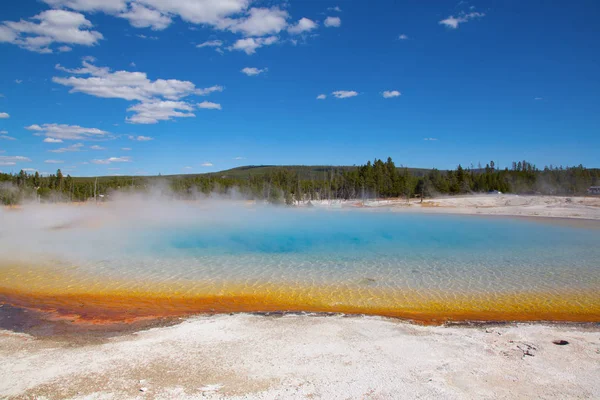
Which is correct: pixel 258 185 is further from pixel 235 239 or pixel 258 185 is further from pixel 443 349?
pixel 443 349

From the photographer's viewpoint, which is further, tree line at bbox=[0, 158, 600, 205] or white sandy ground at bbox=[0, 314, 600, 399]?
tree line at bbox=[0, 158, 600, 205]

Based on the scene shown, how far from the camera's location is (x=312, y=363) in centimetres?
452

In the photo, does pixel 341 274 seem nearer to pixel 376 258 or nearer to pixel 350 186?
pixel 376 258

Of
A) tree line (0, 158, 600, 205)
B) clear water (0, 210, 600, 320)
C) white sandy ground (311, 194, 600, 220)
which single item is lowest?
clear water (0, 210, 600, 320)

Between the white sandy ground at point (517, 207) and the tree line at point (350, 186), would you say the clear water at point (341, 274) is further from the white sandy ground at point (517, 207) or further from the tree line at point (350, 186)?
the tree line at point (350, 186)

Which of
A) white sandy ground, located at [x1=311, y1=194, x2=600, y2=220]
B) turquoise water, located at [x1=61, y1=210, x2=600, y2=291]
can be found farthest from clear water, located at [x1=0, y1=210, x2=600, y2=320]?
white sandy ground, located at [x1=311, y1=194, x2=600, y2=220]

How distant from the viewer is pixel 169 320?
20.2 ft

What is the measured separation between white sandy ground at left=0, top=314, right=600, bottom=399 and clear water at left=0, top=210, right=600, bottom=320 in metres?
1.34

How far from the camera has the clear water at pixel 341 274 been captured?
7.25 m

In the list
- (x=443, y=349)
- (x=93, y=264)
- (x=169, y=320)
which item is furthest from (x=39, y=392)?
(x=93, y=264)

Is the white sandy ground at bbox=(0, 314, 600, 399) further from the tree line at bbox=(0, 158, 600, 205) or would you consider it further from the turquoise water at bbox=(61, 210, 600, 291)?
the tree line at bbox=(0, 158, 600, 205)

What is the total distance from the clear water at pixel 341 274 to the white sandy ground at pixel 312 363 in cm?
134

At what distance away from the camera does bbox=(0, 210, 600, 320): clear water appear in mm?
7252

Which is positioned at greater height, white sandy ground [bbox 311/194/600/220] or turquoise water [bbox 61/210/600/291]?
white sandy ground [bbox 311/194/600/220]
